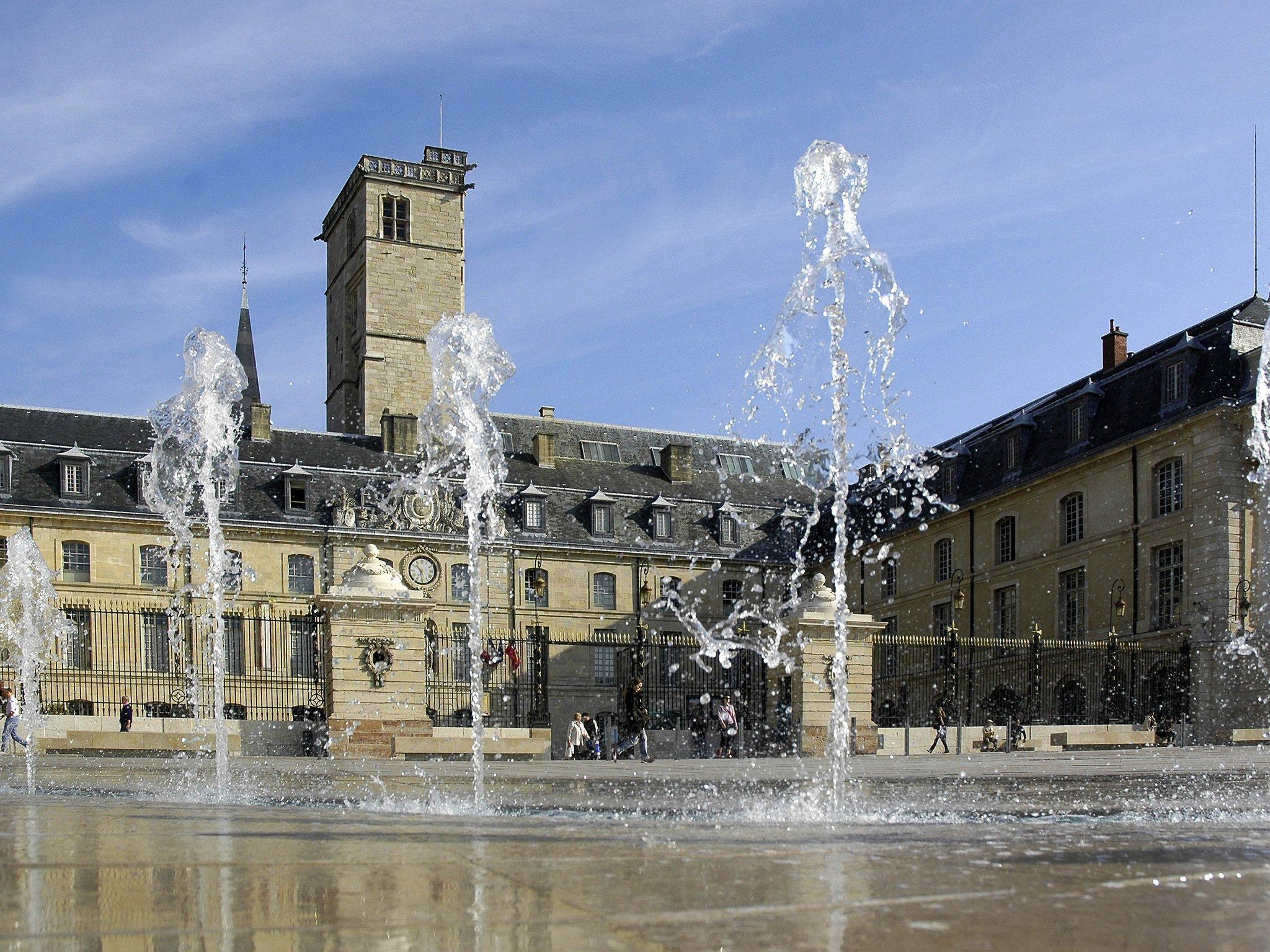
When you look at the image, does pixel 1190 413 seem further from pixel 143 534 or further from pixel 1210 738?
pixel 143 534

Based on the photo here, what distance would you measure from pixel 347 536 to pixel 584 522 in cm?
930

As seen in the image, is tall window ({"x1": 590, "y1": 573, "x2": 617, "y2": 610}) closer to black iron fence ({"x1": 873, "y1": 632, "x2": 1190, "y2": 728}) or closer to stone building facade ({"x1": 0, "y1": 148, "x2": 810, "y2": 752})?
stone building facade ({"x1": 0, "y1": 148, "x2": 810, "y2": 752})

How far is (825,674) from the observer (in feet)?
75.4

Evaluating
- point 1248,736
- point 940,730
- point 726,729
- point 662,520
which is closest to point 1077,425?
point 1248,736

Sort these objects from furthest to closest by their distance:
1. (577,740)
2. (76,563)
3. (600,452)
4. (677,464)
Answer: (600,452)
(677,464)
(76,563)
(577,740)

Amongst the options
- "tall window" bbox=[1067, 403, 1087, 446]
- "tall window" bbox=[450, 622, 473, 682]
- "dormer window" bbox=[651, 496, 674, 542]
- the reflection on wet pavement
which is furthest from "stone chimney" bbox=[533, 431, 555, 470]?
the reflection on wet pavement

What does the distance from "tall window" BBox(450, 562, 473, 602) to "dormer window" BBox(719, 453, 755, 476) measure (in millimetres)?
13801

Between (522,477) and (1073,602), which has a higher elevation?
(522,477)

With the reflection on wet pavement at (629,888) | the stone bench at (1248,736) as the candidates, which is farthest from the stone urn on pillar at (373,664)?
the stone bench at (1248,736)

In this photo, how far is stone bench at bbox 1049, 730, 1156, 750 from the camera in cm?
2803

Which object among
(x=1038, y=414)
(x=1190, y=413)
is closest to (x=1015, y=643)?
(x=1190, y=413)

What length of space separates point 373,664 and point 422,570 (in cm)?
3064

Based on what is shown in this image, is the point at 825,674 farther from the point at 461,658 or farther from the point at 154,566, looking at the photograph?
the point at 154,566

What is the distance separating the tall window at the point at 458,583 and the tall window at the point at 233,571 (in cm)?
742
